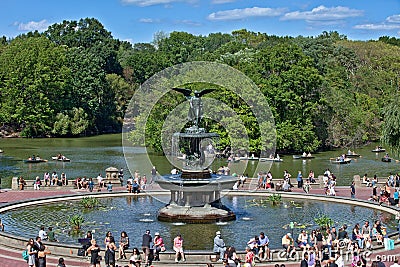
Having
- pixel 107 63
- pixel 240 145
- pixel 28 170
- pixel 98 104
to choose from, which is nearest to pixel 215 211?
pixel 28 170

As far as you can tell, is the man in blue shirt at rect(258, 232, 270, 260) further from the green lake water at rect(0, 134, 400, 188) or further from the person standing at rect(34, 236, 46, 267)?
the green lake water at rect(0, 134, 400, 188)

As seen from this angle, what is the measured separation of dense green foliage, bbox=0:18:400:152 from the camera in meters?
92.0

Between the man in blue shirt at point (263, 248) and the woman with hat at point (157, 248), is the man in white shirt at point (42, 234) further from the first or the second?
the man in blue shirt at point (263, 248)

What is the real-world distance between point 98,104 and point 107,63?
955 inches

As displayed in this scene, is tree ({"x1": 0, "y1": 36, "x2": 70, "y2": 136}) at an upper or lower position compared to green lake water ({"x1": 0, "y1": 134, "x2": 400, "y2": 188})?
upper

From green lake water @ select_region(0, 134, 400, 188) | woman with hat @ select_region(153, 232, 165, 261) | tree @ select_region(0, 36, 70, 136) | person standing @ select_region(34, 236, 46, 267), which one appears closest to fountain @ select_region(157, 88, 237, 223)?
woman with hat @ select_region(153, 232, 165, 261)

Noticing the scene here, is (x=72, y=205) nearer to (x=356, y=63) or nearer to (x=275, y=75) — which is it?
(x=275, y=75)

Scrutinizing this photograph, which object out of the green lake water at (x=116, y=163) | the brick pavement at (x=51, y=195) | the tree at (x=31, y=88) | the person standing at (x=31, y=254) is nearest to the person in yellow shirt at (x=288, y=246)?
the brick pavement at (x=51, y=195)

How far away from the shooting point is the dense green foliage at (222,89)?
92000 millimetres

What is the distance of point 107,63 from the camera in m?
158

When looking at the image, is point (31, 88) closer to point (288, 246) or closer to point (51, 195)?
point (51, 195)

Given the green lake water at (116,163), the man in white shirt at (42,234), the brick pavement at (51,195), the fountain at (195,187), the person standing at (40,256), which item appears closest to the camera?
the person standing at (40,256)

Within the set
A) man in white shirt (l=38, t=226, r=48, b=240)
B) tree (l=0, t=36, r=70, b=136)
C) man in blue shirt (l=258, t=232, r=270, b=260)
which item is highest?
Result: tree (l=0, t=36, r=70, b=136)

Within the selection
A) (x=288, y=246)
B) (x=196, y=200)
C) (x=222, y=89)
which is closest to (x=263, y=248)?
(x=288, y=246)
